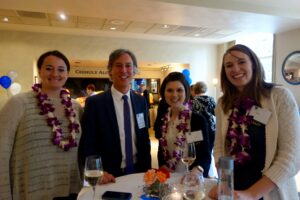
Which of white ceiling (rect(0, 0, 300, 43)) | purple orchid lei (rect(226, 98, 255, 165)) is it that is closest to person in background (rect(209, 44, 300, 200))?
purple orchid lei (rect(226, 98, 255, 165))

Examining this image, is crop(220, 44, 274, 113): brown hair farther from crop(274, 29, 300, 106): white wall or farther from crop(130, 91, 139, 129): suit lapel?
crop(274, 29, 300, 106): white wall

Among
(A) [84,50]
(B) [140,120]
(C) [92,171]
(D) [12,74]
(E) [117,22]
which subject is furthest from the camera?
(A) [84,50]

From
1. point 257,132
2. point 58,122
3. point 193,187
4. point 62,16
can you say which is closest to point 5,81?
point 62,16

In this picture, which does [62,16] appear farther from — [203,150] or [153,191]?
[153,191]

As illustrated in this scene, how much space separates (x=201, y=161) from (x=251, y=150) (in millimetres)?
572

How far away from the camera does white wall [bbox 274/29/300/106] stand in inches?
274

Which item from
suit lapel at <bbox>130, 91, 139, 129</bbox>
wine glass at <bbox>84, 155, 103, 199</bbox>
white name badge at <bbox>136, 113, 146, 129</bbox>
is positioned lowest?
wine glass at <bbox>84, 155, 103, 199</bbox>

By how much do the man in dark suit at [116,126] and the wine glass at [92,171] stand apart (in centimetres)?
63

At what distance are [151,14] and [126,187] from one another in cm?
441

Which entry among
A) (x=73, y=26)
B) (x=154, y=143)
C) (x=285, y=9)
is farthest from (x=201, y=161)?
(x=73, y=26)

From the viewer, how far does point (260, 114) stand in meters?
1.44

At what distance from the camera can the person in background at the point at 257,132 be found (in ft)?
4.37

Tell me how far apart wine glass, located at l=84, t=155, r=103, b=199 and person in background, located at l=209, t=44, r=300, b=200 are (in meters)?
0.59

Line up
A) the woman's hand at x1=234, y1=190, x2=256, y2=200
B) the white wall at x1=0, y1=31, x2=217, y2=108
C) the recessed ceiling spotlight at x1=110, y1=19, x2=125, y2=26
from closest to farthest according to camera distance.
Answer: the woman's hand at x1=234, y1=190, x2=256, y2=200, the recessed ceiling spotlight at x1=110, y1=19, x2=125, y2=26, the white wall at x1=0, y1=31, x2=217, y2=108
